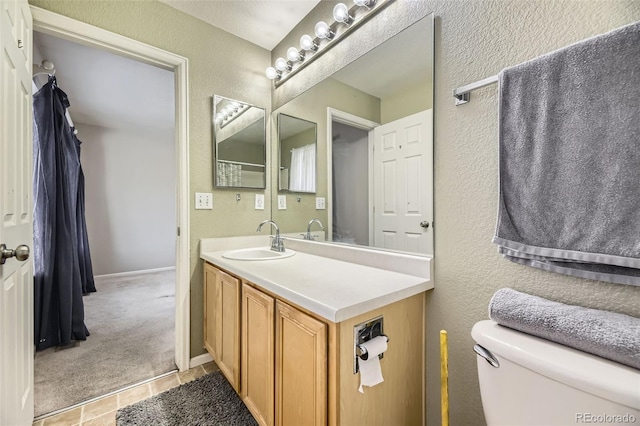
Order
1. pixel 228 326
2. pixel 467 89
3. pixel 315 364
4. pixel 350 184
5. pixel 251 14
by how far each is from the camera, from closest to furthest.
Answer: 1. pixel 315 364
2. pixel 467 89
3. pixel 228 326
4. pixel 350 184
5. pixel 251 14

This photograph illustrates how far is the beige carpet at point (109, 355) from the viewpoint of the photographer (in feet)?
5.36

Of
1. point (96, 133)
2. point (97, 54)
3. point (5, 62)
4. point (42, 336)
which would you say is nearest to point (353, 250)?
point (5, 62)

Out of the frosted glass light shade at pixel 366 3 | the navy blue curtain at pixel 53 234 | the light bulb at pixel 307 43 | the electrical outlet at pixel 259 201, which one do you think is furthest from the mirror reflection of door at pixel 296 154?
the navy blue curtain at pixel 53 234

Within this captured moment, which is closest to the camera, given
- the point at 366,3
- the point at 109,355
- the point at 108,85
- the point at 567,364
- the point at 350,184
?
the point at 567,364

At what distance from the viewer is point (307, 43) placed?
1761mm

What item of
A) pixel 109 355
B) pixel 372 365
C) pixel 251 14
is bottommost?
pixel 109 355

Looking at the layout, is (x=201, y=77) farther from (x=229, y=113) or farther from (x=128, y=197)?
(x=128, y=197)

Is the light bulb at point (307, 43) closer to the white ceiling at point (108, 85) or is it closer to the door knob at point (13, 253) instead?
the white ceiling at point (108, 85)

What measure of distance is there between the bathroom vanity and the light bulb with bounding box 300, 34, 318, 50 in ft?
4.28

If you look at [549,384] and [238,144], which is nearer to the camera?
[549,384]

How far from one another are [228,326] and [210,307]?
0.33 m

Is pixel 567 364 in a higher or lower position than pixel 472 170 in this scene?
lower

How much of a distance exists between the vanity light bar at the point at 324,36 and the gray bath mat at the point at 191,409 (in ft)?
7.01

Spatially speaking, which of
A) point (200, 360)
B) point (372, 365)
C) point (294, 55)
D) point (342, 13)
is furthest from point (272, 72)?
point (200, 360)
